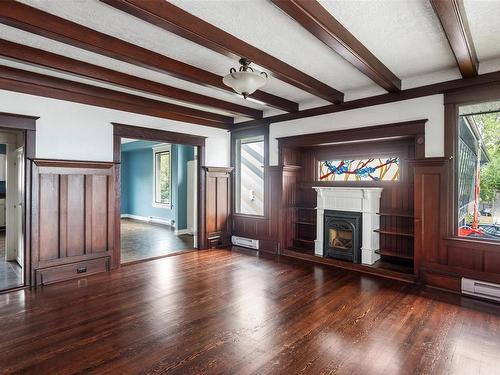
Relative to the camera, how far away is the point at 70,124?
4238 millimetres

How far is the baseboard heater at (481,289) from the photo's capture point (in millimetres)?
3391

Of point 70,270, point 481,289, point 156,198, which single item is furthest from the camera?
point 156,198

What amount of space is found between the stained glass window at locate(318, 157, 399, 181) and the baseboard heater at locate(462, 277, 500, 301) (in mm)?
1676

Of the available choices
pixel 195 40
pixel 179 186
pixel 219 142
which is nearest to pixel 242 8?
pixel 195 40

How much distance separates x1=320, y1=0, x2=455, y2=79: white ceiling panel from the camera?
2375 millimetres

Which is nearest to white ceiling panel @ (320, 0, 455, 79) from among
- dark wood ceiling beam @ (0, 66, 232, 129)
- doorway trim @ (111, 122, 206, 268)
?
dark wood ceiling beam @ (0, 66, 232, 129)

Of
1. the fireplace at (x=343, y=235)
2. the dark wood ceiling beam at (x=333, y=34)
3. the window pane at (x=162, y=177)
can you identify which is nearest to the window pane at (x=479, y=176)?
the dark wood ceiling beam at (x=333, y=34)

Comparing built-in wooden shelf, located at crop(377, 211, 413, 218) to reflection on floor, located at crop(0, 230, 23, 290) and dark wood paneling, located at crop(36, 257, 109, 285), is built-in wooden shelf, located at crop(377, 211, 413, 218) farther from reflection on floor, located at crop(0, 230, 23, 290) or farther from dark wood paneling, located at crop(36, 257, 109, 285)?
reflection on floor, located at crop(0, 230, 23, 290)

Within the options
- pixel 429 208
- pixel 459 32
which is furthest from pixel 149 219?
pixel 459 32

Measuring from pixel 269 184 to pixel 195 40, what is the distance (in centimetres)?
343

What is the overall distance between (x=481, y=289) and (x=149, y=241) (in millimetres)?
5911

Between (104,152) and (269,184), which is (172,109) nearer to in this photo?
(104,152)

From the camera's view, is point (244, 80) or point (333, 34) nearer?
point (333, 34)

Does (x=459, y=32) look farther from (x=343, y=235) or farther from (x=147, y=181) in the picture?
(x=147, y=181)
